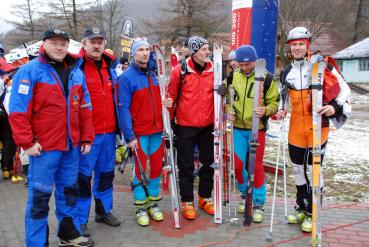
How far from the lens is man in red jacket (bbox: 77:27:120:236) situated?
377cm

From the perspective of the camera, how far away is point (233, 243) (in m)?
3.83

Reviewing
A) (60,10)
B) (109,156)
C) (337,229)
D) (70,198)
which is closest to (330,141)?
(337,229)

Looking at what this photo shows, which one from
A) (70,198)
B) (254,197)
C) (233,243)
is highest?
(70,198)

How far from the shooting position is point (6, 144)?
20.1ft

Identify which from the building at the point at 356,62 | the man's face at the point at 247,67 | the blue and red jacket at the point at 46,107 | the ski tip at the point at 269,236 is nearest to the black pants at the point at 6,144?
the blue and red jacket at the point at 46,107

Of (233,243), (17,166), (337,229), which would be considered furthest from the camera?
(17,166)

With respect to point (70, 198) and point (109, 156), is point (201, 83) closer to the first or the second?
point (109, 156)

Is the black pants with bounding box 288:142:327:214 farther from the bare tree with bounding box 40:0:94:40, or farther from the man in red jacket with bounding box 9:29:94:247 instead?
the bare tree with bounding box 40:0:94:40

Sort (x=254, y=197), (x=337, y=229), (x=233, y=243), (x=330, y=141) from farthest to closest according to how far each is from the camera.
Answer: (x=330, y=141) → (x=254, y=197) → (x=337, y=229) → (x=233, y=243)

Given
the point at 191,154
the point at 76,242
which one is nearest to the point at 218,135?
the point at 191,154

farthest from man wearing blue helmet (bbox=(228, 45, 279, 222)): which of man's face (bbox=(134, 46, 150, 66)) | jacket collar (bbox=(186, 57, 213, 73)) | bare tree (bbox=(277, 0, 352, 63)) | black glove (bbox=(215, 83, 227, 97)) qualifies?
bare tree (bbox=(277, 0, 352, 63))

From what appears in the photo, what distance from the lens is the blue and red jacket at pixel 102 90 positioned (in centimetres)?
378

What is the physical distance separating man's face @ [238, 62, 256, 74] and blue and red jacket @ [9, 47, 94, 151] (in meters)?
1.82

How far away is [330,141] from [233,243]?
6746 mm
